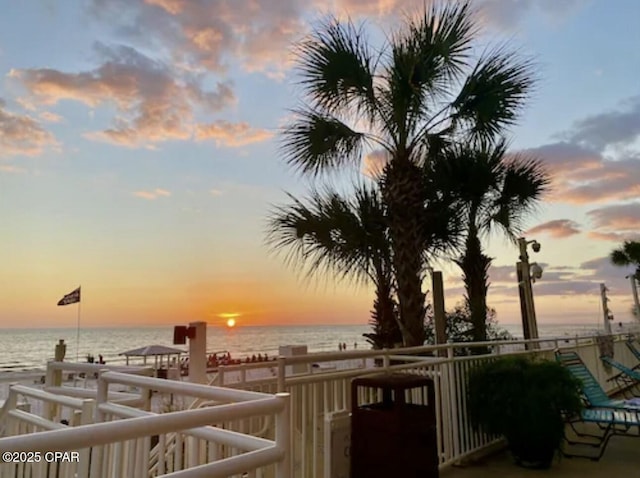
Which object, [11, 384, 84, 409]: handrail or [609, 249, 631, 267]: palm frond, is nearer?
[11, 384, 84, 409]: handrail

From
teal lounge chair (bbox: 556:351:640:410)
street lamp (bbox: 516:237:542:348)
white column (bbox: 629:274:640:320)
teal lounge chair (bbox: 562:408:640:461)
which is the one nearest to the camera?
teal lounge chair (bbox: 562:408:640:461)

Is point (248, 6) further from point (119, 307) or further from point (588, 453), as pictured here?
point (119, 307)

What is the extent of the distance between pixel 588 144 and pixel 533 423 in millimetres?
7276

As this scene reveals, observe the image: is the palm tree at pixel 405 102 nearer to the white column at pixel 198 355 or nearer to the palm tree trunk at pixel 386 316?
the palm tree trunk at pixel 386 316

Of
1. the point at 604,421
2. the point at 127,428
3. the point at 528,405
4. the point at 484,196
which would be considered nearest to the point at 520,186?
the point at 484,196

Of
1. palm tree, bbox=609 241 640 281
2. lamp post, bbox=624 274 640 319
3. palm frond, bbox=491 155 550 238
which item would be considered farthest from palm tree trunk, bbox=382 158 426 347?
palm tree, bbox=609 241 640 281

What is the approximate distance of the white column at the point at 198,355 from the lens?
2.46 metres

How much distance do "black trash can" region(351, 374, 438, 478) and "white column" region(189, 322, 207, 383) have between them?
1002 millimetres

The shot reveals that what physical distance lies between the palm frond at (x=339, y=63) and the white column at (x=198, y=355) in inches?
142

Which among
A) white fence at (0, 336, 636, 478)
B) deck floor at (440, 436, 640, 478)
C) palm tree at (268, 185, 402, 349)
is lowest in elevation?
deck floor at (440, 436, 640, 478)

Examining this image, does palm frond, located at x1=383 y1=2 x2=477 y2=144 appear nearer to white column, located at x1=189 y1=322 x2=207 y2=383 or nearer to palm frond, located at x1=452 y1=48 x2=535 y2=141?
palm frond, located at x1=452 y1=48 x2=535 y2=141

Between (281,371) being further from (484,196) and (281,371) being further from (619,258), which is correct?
(619,258)

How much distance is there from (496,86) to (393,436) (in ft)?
14.0

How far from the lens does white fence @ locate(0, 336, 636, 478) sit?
0.98m
